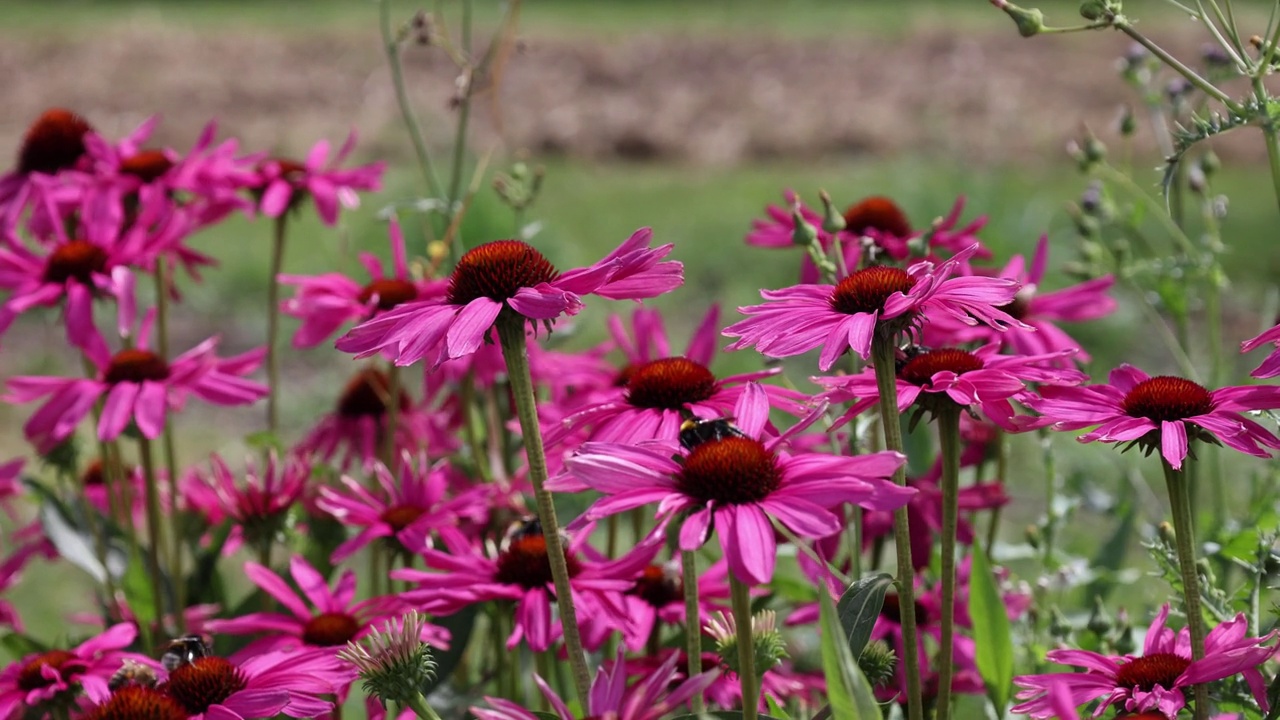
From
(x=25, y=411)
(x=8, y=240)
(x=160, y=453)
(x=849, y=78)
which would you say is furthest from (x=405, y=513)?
(x=849, y=78)

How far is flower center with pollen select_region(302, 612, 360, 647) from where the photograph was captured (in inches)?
33.6

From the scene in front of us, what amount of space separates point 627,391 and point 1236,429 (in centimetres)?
34

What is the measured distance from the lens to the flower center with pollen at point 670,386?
29.7 inches

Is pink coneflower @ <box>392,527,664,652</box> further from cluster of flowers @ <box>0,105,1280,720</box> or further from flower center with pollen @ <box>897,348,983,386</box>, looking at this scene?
flower center with pollen @ <box>897,348,983,386</box>

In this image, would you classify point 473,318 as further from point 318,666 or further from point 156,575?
point 156,575

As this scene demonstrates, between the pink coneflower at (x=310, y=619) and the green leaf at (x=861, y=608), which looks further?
the pink coneflower at (x=310, y=619)

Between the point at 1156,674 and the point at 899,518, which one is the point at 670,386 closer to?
the point at 899,518

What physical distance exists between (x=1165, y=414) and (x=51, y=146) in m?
1.05

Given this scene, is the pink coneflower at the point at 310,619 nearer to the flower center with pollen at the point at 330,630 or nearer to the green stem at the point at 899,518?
the flower center with pollen at the point at 330,630

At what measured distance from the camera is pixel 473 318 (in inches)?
24.4

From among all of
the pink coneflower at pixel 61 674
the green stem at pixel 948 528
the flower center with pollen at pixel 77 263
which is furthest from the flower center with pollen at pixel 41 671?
the green stem at pixel 948 528

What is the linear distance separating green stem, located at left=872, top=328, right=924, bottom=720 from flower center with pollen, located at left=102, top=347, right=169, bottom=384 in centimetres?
64

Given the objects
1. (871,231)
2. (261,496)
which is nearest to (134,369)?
(261,496)

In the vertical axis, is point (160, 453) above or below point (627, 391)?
below
